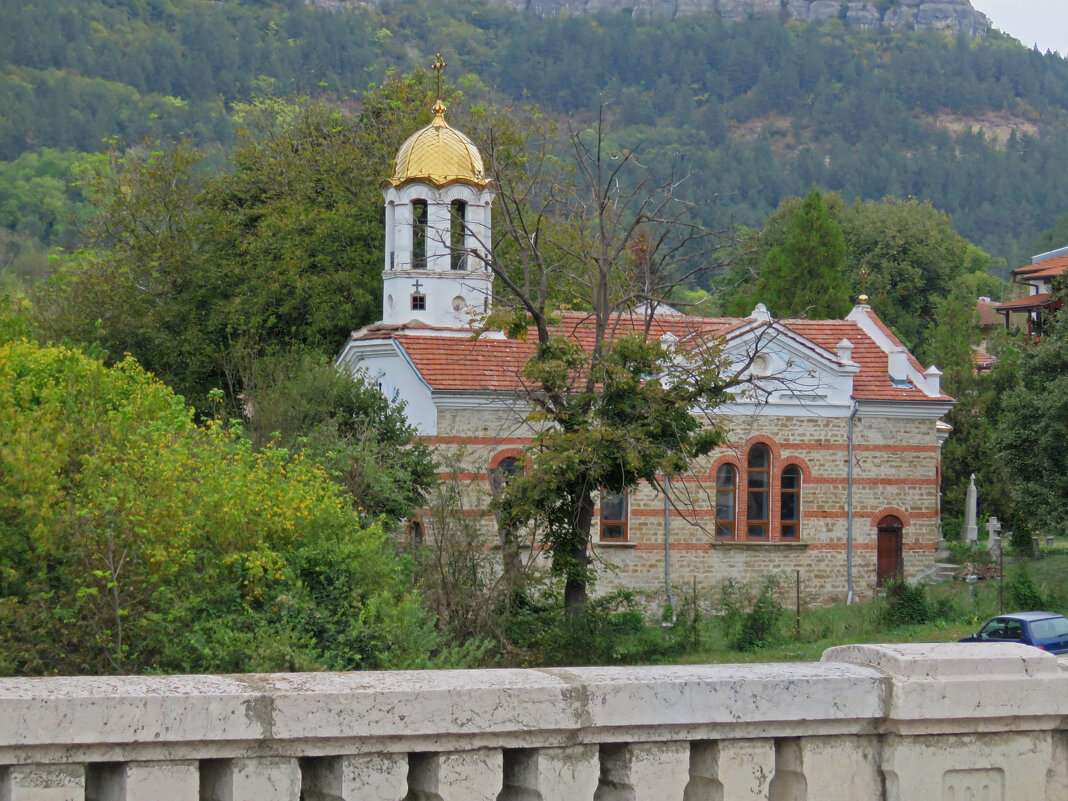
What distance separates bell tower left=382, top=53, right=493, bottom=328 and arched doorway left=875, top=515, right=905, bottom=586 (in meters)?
10.5

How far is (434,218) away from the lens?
32688 millimetres

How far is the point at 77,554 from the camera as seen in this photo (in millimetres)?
14930

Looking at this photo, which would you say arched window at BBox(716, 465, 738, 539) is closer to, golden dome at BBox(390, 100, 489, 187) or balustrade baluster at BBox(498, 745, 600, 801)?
golden dome at BBox(390, 100, 489, 187)

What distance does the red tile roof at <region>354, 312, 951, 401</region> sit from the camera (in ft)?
99.8

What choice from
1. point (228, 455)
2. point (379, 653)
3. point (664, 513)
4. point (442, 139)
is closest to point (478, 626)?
point (228, 455)

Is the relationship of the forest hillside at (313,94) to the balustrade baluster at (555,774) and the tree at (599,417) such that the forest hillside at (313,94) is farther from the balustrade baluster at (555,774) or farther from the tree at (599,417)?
the balustrade baluster at (555,774)

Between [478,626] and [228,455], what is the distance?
4931mm

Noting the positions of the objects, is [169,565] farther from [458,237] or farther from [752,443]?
[752,443]

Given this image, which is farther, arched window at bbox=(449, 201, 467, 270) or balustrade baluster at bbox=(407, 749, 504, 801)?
arched window at bbox=(449, 201, 467, 270)

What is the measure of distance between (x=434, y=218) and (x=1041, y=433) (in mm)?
14889

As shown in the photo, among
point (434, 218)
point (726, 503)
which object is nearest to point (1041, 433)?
point (726, 503)

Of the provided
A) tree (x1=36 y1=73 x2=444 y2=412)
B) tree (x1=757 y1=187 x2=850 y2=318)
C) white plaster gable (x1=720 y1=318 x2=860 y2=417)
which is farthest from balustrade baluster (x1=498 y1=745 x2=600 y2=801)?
tree (x1=757 y1=187 x2=850 y2=318)

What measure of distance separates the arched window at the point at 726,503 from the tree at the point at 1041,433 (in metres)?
6.93

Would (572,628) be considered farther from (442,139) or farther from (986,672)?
(986,672)
